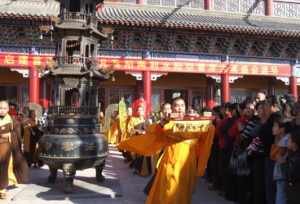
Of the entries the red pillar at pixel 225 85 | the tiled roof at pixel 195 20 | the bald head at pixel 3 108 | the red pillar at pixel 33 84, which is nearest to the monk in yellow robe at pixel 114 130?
the red pillar at pixel 33 84

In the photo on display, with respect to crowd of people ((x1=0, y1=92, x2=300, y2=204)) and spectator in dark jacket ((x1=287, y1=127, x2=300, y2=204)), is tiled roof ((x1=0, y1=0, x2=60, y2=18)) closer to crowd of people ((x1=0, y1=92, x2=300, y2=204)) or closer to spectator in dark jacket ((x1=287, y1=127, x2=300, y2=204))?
crowd of people ((x1=0, y1=92, x2=300, y2=204))

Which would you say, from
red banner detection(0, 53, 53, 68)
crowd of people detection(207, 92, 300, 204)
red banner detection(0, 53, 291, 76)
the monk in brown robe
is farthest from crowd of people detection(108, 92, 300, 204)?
red banner detection(0, 53, 53, 68)

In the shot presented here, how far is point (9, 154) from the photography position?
19.4ft

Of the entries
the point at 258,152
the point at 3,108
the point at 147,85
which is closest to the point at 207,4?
the point at 147,85

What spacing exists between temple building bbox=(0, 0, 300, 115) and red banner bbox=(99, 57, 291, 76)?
34 mm

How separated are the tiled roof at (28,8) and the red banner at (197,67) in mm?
2367

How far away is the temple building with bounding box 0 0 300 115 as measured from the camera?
13461 mm

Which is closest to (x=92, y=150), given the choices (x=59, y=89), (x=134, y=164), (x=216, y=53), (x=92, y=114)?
(x=92, y=114)

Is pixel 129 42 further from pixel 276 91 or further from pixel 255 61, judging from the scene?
pixel 276 91

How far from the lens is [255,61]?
15.7 m

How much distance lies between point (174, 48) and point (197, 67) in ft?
3.55

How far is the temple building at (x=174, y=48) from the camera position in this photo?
13461 millimetres

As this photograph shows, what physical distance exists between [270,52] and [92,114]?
432 inches

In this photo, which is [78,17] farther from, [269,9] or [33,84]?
[269,9]
